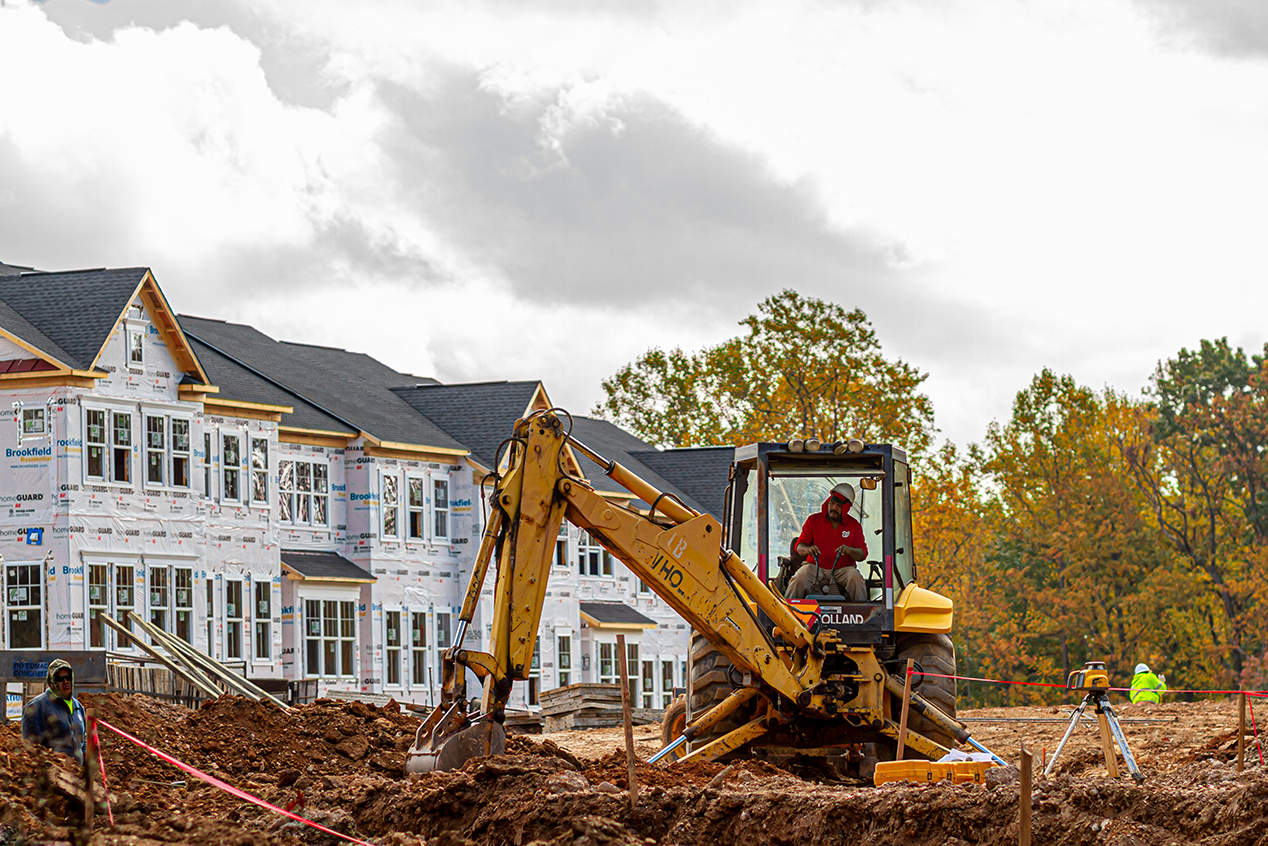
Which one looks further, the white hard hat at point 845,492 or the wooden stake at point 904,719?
the white hard hat at point 845,492

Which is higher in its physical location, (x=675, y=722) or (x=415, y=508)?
(x=415, y=508)

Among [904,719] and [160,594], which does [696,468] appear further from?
[904,719]

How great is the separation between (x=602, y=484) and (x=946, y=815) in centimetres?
3812

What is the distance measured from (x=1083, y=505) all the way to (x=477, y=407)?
23.0 m

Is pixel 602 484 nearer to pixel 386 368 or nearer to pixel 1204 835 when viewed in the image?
pixel 386 368

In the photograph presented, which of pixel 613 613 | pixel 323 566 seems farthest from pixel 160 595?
pixel 613 613

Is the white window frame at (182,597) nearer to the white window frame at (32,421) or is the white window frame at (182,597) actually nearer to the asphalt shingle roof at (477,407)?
the white window frame at (32,421)

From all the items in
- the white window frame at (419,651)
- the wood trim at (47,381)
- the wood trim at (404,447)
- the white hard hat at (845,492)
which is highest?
the wood trim at (47,381)

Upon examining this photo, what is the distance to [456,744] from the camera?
13633 mm

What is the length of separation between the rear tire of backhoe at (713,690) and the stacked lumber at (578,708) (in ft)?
62.9

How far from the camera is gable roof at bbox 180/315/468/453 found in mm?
41938

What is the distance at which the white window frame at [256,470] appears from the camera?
124ft

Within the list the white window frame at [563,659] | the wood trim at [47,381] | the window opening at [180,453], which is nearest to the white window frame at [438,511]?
the white window frame at [563,659]

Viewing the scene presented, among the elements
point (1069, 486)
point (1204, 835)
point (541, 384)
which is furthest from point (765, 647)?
point (1069, 486)
